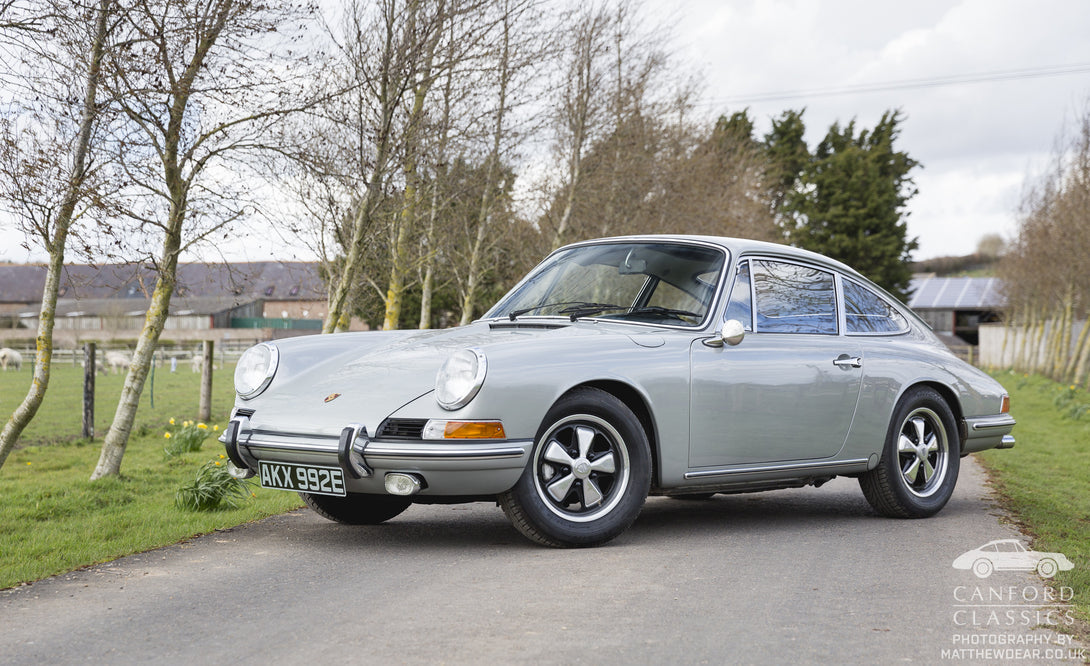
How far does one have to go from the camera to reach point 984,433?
7.76 meters

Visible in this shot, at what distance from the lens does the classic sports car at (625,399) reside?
5324 mm

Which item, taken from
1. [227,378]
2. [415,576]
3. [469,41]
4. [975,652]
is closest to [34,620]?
[415,576]

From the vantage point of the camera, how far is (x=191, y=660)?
3.59 m

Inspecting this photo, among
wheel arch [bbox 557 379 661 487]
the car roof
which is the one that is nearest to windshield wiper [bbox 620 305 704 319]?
the car roof

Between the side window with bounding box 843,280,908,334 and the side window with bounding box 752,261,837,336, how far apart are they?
15cm

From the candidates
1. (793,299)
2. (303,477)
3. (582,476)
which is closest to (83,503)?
(303,477)

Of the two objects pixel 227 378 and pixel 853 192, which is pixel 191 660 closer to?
pixel 227 378

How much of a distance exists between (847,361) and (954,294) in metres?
79.8

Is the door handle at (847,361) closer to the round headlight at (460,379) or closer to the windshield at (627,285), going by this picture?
the windshield at (627,285)

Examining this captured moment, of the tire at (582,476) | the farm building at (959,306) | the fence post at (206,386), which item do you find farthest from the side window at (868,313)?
the farm building at (959,306)

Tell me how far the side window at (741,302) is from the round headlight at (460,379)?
69.7 inches

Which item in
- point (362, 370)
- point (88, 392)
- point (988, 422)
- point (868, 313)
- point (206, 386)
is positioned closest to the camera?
point (362, 370)

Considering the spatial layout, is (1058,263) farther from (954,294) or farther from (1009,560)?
(954,294)

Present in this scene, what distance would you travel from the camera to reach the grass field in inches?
225
